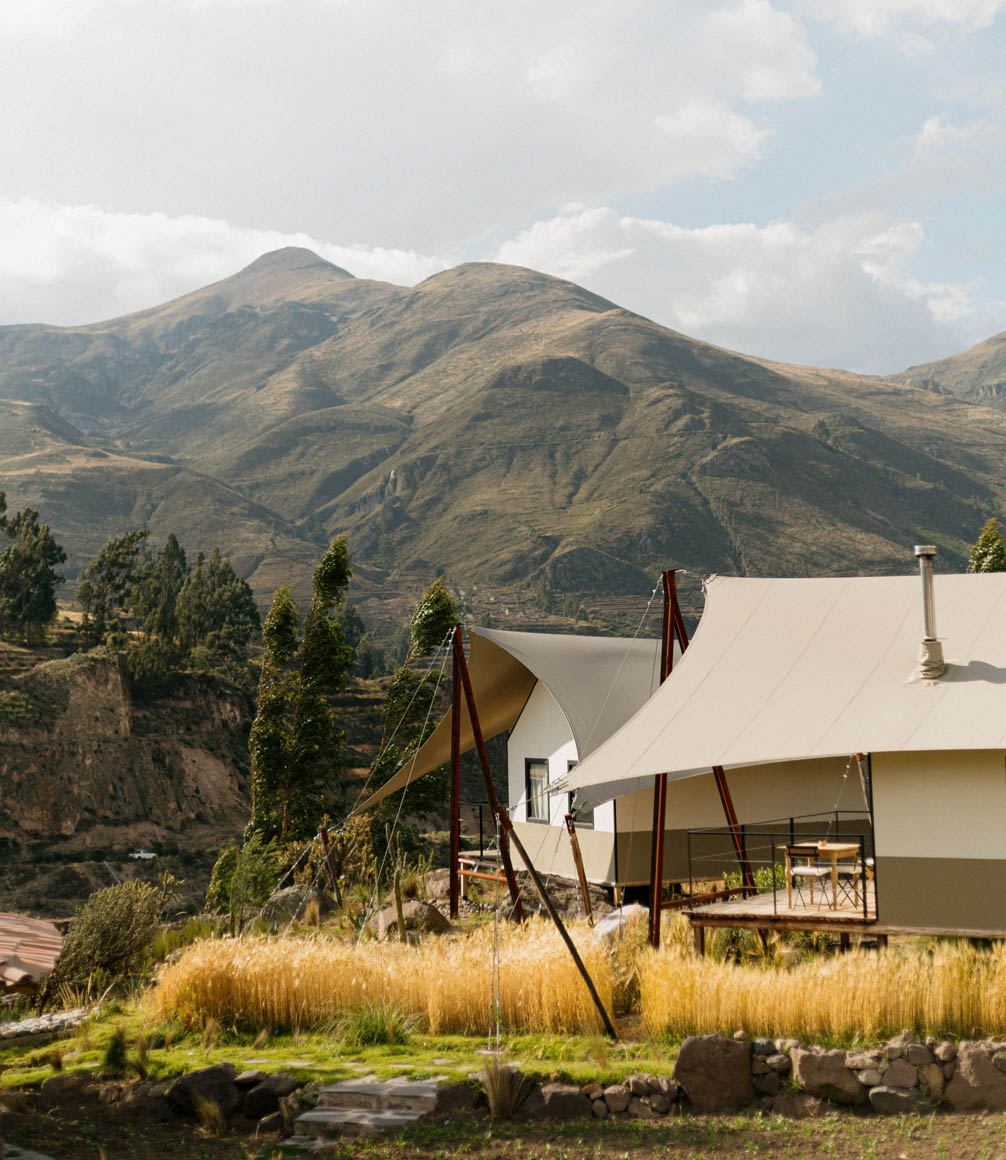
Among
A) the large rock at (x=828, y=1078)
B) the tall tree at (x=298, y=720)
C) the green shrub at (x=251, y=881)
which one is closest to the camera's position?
the large rock at (x=828, y=1078)

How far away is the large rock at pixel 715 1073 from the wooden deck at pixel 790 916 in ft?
10.1

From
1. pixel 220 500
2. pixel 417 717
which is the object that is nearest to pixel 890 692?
pixel 417 717

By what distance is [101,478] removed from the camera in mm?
158125

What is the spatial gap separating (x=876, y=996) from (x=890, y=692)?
378 centimetres

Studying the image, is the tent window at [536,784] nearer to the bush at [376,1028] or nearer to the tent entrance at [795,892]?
the tent entrance at [795,892]

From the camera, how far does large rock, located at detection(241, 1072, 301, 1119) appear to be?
25.1ft

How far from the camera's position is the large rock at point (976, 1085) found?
716 cm

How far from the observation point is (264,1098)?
7668 millimetres

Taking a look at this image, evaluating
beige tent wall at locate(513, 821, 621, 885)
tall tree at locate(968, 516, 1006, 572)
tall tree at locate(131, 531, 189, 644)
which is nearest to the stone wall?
beige tent wall at locate(513, 821, 621, 885)

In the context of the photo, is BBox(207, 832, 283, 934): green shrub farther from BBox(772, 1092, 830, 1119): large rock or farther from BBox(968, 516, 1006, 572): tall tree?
BBox(968, 516, 1006, 572): tall tree

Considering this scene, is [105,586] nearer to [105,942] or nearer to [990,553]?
[990,553]

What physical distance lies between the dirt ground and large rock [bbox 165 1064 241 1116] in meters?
0.22

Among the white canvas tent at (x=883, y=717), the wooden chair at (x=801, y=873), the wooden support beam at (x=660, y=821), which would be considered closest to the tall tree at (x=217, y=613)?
the wooden support beam at (x=660, y=821)

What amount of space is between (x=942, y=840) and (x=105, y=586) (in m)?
51.9
